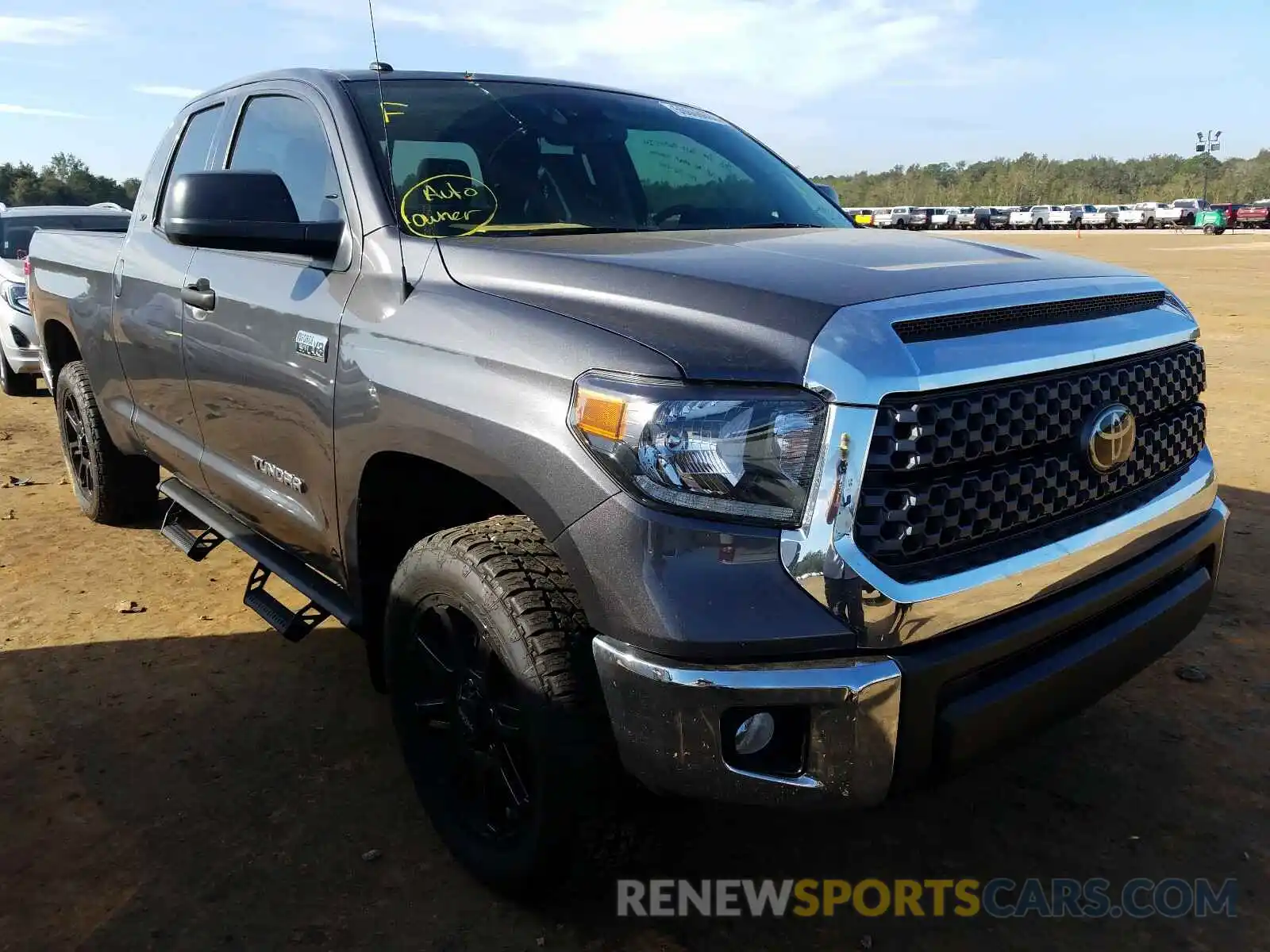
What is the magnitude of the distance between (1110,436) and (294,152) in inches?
97.0

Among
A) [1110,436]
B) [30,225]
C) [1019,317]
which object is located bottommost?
[1110,436]

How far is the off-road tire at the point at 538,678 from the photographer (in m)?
2.04

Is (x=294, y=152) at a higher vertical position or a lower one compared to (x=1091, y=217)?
lower

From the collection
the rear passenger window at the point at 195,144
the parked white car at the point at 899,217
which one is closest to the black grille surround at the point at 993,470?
the rear passenger window at the point at 195,144

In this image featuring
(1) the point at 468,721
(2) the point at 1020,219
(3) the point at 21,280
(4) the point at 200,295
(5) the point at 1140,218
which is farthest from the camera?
(2) the point at 1020,219

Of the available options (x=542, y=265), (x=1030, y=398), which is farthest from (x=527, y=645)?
(x=1030, y=398)

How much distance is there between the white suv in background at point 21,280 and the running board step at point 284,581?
591cm

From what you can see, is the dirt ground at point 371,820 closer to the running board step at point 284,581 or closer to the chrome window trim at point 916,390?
the running board step at point 284,581

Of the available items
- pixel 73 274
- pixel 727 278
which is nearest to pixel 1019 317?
pixel 727 278

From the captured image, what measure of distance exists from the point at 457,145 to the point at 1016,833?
7.99 ft

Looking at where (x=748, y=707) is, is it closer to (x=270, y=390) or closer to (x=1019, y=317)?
(x=1019, y=317)

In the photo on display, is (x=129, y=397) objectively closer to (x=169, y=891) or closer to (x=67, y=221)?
(x=169, y=891)

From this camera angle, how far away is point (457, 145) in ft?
9.58

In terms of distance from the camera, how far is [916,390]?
182 centimetres
